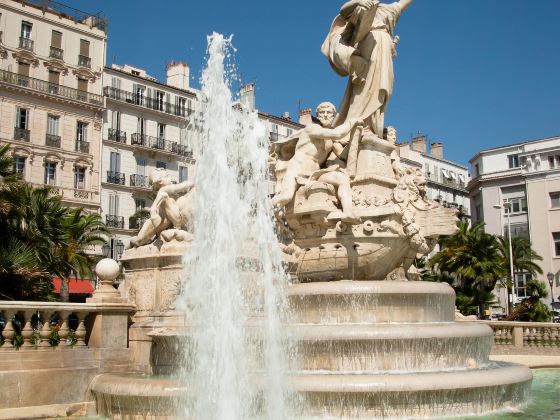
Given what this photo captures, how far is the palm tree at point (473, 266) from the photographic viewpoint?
3794 centimetres

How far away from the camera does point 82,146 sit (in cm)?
4353

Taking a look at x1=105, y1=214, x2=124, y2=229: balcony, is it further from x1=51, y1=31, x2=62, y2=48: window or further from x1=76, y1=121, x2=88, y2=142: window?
x1=51, y1=31, x2=62, y2=48: window

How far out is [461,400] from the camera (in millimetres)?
7977

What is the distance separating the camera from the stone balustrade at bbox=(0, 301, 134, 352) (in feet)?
29.6

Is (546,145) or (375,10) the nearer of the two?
Result: (375,10)

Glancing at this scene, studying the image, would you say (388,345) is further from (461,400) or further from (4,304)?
(4,304)

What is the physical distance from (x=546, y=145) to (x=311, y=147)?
45.6m

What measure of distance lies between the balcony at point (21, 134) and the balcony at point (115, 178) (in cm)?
574

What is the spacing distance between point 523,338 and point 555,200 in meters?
36.0

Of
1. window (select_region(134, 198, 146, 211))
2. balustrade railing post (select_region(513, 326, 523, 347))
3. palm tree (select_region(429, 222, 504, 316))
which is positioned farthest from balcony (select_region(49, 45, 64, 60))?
balustrade railing post (select_region(513, 326, 523, 347))

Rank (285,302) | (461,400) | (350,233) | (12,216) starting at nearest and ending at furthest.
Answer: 1. (461,400)
2. (285,302)
3. (350,233)
4. (12,216)

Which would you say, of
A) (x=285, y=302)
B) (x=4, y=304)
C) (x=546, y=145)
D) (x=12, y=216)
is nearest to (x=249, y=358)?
(x=285, y=302)

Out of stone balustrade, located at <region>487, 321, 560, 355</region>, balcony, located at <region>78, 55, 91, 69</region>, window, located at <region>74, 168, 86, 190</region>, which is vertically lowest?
stone balustrade, located at <region>487, 321, 560, 355</region>

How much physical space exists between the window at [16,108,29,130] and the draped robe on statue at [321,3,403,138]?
108 ft
